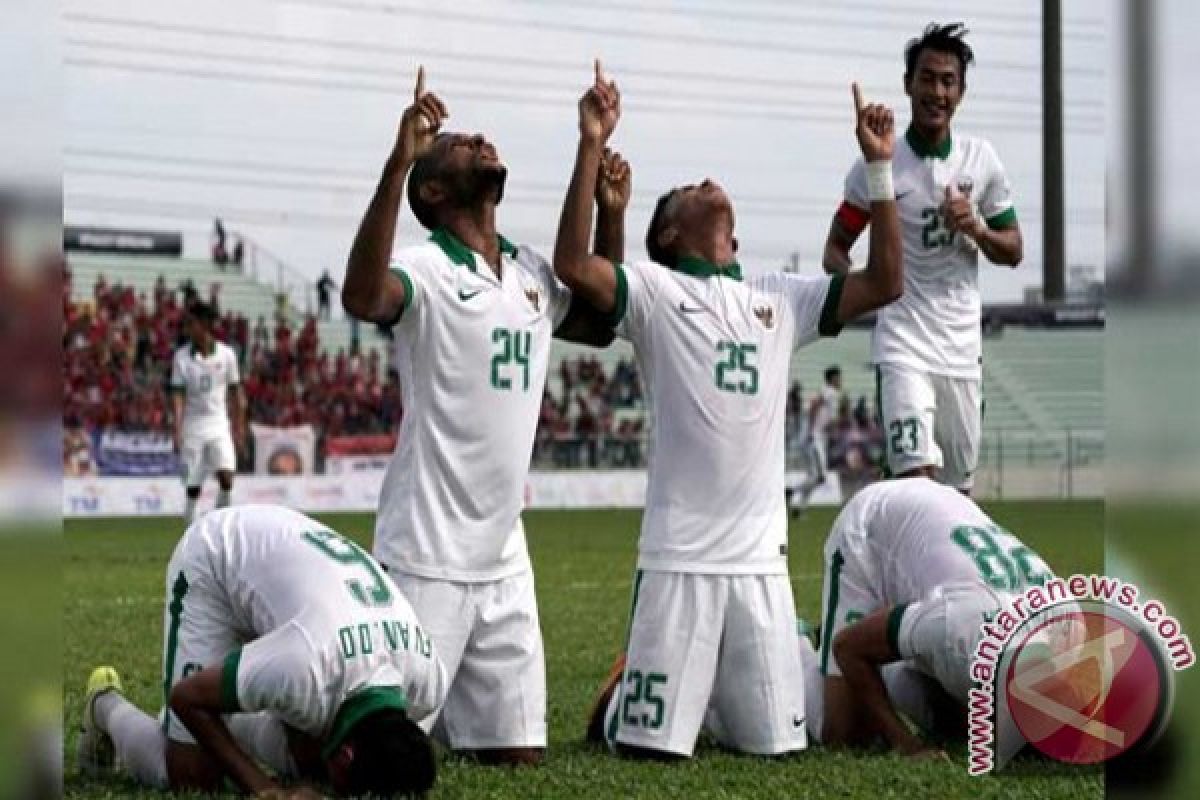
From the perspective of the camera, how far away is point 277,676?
4.71 meters

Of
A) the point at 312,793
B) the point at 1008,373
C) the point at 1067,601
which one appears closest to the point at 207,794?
the point at 312,793

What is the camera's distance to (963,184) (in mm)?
8539

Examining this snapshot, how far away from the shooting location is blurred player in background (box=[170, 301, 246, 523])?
2012 centimetres

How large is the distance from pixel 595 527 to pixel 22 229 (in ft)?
82.0

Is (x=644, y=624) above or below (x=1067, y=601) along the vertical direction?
below

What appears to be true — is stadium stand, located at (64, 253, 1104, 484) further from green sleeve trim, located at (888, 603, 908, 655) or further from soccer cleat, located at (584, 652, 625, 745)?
green sleeve trim, located at (888, 603, 908, 655)

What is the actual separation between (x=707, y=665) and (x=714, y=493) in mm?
596

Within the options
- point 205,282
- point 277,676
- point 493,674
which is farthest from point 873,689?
point 205,282

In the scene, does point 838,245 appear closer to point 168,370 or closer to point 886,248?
point 886,248

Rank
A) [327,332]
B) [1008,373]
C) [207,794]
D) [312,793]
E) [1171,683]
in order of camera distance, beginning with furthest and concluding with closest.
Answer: [1008,373] < [327,332] < [207,794] < [312,793] < [1171,683]

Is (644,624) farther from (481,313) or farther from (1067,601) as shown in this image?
(1067,601)

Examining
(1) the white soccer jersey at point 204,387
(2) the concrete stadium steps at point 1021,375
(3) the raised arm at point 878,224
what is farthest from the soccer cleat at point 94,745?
(2) the concrete stadium steps at point 1021,375

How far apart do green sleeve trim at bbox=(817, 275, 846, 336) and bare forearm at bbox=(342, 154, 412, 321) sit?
171cm

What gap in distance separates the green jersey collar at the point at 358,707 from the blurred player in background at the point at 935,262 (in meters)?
4.17
